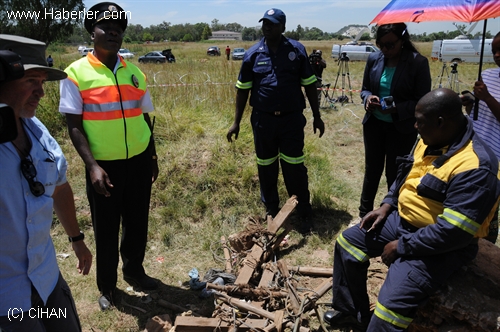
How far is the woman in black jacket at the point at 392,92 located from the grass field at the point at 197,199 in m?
1.06

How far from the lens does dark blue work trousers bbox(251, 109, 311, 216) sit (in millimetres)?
4223

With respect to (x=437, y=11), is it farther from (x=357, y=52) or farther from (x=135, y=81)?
(x=357, y=52)

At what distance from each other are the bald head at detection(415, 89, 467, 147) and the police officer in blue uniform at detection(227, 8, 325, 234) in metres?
1.88

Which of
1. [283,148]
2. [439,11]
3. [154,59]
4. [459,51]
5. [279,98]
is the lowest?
[283,148]

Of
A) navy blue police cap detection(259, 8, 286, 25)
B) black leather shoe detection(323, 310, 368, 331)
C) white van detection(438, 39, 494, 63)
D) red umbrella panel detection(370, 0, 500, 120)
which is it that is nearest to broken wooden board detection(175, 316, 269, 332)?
black leather shoe detection(323, 310, 368, 331)

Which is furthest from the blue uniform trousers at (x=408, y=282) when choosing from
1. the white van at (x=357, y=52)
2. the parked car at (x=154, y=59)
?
the parked car at (x=154, y=59)

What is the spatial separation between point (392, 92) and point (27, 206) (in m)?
3.27

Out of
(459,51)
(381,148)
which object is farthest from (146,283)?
(459,51)

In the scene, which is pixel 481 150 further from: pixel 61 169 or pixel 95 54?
pixel 95 54

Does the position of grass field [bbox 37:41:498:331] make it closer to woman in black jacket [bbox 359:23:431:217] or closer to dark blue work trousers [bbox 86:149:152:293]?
dark blue work trousers [bbox 86:149:152:293]

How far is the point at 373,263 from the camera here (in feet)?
12.5

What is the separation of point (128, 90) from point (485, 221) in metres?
2.54

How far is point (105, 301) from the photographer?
3270mm

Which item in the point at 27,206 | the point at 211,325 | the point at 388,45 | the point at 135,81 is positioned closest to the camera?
the point at 27,206
